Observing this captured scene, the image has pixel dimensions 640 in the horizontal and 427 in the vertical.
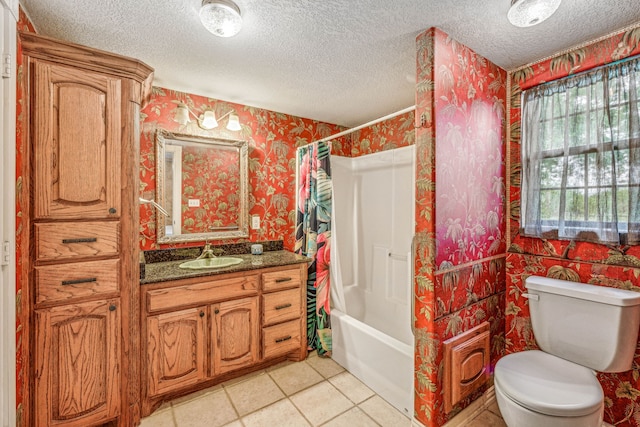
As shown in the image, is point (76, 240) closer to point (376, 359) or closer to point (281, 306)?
point (281, 306)

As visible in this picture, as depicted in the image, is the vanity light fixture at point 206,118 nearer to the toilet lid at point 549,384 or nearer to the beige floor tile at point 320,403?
the beige floor tile at point 320,403

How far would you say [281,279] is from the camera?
223cm

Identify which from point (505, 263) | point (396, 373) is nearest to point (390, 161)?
point (505, 263)

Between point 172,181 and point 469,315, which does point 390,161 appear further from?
point 172,181

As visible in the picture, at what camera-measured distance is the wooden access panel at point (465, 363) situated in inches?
60.6

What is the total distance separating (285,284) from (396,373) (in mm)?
1009

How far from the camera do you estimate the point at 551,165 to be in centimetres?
176

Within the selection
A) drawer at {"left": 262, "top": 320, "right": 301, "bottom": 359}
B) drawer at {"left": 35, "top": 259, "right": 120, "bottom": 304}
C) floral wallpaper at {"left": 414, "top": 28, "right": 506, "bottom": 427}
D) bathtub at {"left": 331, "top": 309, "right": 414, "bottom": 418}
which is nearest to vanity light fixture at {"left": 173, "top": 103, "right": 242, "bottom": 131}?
drawer at {"left": 35, "top": 259, "right": 120, "bottom": 304}

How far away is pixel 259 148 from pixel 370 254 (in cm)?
158

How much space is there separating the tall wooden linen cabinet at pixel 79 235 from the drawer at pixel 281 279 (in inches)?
33.1

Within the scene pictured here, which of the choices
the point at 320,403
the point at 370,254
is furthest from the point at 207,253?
the point at 370,254

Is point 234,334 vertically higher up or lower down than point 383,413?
higher up

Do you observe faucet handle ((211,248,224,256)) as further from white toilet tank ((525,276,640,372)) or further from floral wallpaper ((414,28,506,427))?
white toilet tank ((525,276,640,372))

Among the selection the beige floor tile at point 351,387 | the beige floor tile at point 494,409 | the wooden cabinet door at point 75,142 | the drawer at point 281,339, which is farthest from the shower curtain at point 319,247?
the wooden cabinet door at point 75,142
